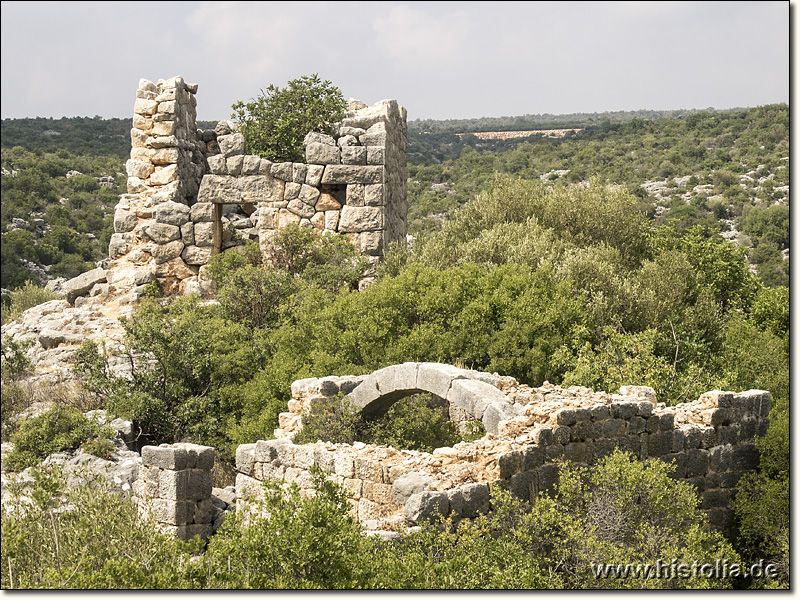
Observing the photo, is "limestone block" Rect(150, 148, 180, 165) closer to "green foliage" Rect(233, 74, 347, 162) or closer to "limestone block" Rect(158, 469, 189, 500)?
"green foliage" Rect(233, 74, 347, 162)

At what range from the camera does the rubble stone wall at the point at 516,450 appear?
10.1m

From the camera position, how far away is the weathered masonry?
21.9 meters

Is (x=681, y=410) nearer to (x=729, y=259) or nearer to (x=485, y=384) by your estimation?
(x=485, y=384)

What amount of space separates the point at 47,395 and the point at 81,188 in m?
17.4

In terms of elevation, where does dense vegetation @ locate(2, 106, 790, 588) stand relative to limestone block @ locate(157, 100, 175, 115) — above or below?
below

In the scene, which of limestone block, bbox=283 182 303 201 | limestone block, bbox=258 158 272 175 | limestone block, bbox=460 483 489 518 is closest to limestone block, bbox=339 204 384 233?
limestone block, bbox=283 182 303 201

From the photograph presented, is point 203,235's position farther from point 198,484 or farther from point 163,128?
point 198,484

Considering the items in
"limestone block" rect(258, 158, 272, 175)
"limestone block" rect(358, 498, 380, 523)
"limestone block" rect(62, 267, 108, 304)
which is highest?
"limestone block" rect(258, 158, 272, 175)

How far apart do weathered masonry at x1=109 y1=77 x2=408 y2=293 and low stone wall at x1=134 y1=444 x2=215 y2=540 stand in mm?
9365

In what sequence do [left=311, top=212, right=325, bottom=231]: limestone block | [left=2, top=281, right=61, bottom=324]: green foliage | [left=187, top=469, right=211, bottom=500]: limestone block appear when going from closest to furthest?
[left=187, top=469, right=211, bottom=500]: limestone block
[left=311, top=212, right=325, bottom=231]: limestone block
[left=2, top=281, right=61, bottom=324]: green foliage

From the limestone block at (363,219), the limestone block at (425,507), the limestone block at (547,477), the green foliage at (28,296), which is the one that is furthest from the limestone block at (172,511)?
the green foliage at (28,296)

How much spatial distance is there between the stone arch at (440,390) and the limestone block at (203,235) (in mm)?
9606

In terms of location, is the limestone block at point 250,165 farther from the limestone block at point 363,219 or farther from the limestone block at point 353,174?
the limestone block at point 363,219

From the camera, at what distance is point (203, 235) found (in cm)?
2217
